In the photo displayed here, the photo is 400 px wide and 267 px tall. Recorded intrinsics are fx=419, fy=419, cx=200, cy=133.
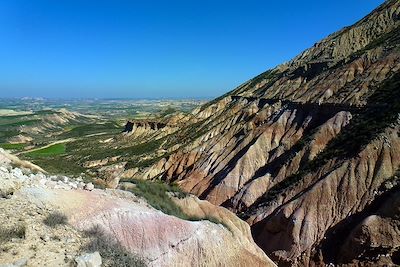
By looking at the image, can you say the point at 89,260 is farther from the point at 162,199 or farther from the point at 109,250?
the point at 162,199

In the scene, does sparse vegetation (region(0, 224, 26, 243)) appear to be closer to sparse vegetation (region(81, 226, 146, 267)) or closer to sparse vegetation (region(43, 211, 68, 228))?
sparse vegetation (region(43, 211, 68, 228))

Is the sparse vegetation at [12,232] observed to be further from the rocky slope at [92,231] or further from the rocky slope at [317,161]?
the rocky slope at [317,161]

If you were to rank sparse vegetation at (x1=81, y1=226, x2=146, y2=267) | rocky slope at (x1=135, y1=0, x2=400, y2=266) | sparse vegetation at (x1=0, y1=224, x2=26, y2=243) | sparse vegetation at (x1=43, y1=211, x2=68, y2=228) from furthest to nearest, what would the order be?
rocky slope at (x1=135, y1=0, x2=400, y2=266) < sparse vegetation at (x1=43, y1=211, x2=68, y2=228) < sparse vegetation at (x1=81, y1=226, x2=146, y2=267) < sparse vegetation at (x1=0, y1=224, x2=26, y2=243)

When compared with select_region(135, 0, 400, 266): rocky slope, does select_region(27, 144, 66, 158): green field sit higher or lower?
lower

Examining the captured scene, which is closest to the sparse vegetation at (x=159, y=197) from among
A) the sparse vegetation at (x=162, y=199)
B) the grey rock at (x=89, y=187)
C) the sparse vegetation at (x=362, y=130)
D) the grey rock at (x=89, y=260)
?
the sparse vegetation at (x=162, y=199)

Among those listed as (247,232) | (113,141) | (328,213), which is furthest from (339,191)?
(113,141)

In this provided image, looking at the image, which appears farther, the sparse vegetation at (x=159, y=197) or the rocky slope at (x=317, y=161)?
the rocky slope at (x=317, y=161)

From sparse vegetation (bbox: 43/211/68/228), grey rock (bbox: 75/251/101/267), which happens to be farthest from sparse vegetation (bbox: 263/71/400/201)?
grey rock (bbox: 75/251/101/267)
